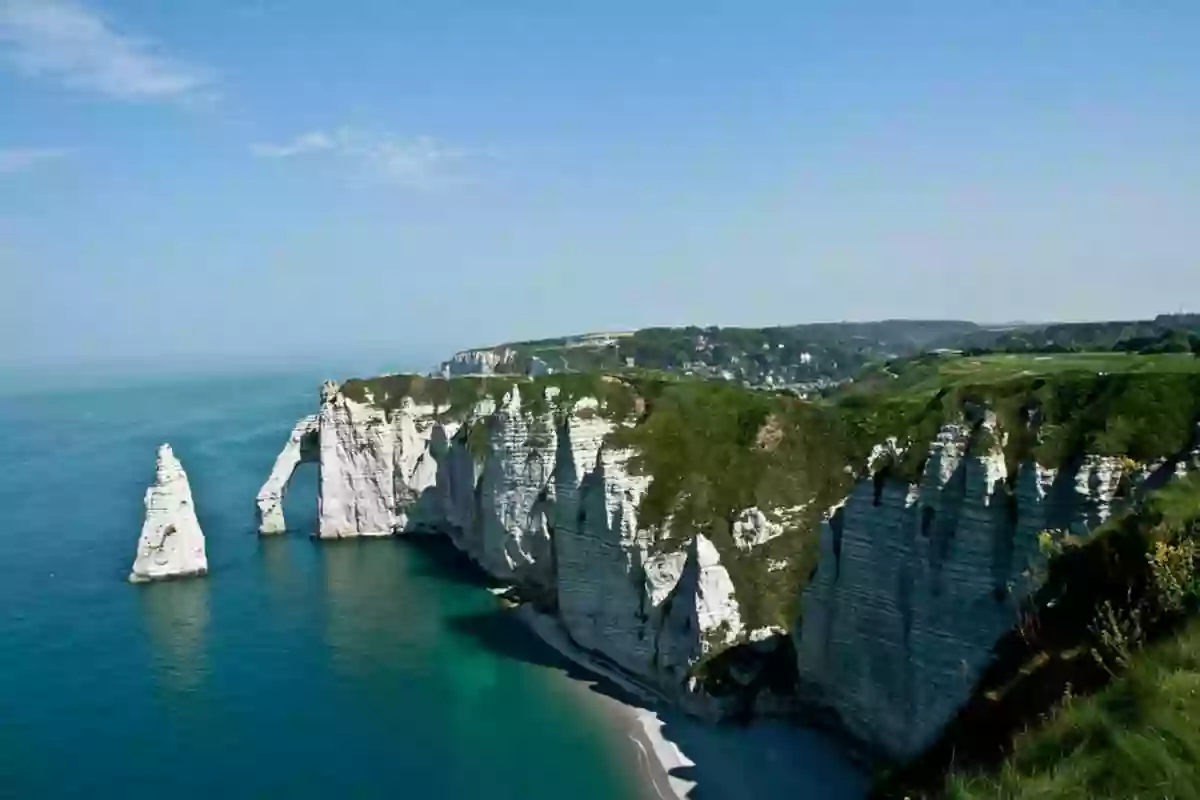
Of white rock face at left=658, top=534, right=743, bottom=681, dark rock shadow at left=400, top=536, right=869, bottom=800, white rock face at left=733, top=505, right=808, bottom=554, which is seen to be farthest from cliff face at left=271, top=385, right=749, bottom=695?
white rock face at left=733, top=505, right=808, bottom=554

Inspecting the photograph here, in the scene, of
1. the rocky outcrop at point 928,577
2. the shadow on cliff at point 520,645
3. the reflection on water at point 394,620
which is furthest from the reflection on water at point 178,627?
the rocky outcrop at point 928,577

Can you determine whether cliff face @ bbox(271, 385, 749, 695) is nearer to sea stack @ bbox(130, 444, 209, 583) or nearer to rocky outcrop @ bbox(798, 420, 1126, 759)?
rocky outcrop @ bbox(798, 420, 1126, 759)

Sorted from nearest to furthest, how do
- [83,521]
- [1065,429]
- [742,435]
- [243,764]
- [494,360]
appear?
[1065,429] → [243,764] → [742,435] → [83,521] → [494,360]

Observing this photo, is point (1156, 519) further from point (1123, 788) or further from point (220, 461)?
point (220, 461)

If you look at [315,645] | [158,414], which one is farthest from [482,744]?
[158,414]

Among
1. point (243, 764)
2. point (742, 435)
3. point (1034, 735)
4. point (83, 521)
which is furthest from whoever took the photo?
point (83, 521)

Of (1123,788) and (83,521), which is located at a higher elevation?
(1123,788)

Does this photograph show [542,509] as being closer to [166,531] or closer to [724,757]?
[724,757]
